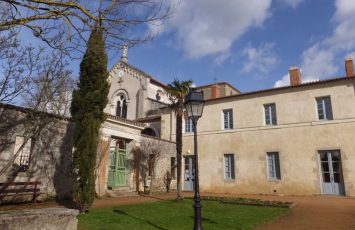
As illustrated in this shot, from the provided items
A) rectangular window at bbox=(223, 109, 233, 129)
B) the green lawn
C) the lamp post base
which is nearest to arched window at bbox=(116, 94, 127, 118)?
rectangular window at bbox=(223, 109, 233, 129)

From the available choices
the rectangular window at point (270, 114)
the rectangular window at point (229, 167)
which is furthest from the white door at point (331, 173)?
the rectangular window at point (229, 167)

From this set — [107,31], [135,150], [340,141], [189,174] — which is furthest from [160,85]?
[107,31]

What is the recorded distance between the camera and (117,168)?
16672 mm

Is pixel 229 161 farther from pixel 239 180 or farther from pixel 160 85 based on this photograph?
pixel 160 85

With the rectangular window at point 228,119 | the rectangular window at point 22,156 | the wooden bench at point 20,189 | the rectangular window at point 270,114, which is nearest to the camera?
the wooden bench at point 20,189

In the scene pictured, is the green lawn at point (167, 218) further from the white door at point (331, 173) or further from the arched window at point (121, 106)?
the arched window at point (121, 106)

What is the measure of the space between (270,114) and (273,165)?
3430 millimetres

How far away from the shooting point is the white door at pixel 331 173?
57.5 feet

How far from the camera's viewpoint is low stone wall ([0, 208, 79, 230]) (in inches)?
177

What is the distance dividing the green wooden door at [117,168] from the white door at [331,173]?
11.8m

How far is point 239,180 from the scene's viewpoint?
67.9 ft

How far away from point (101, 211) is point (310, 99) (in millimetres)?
14782

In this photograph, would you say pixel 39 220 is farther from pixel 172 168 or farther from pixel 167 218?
pixel 172 168

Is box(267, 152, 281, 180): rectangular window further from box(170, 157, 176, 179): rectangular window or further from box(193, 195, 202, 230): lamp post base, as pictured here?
box(193, 195, 202, 230): lamp post base
